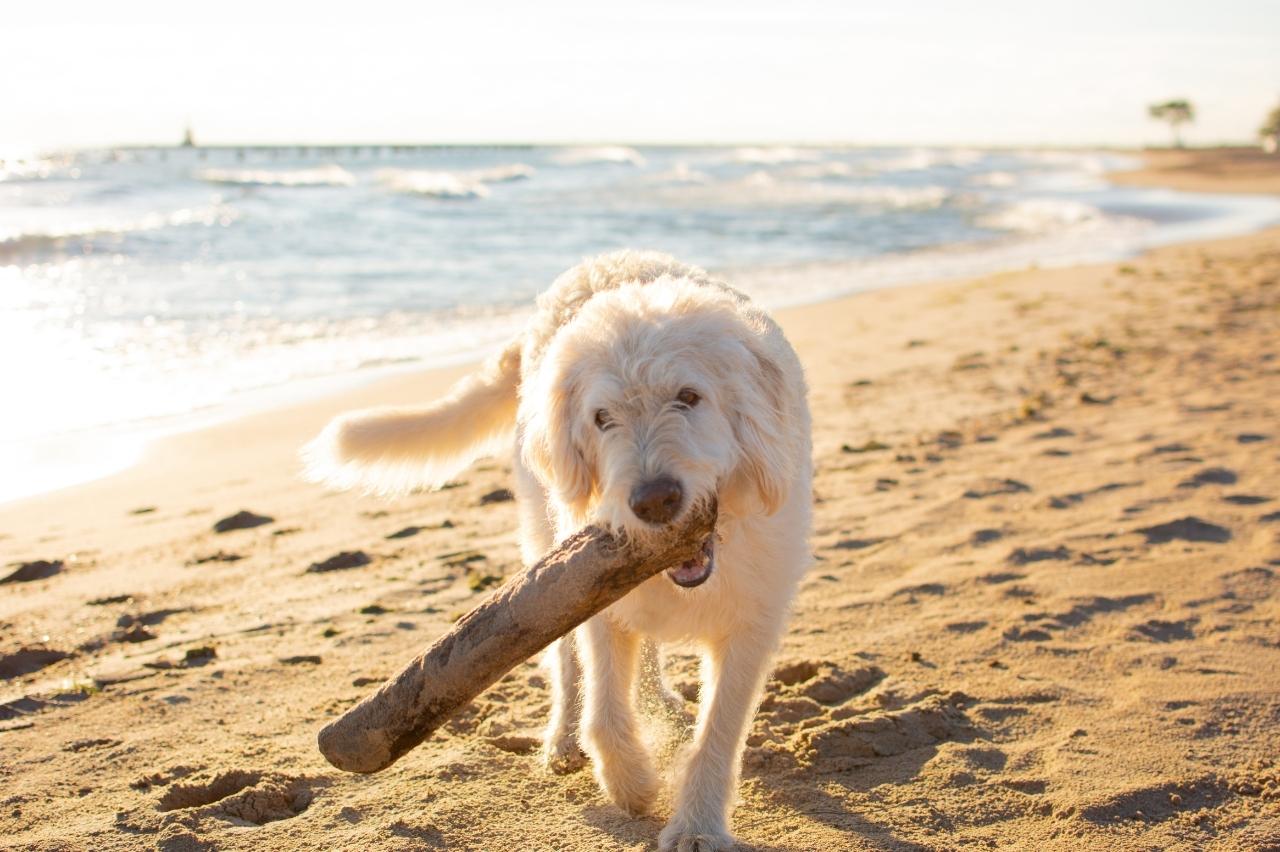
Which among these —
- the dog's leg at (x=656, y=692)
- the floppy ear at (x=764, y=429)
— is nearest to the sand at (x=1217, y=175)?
the dog's leg at (x=656, y=692)

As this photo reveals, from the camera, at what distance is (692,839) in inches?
130

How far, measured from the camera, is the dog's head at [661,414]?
119 inches

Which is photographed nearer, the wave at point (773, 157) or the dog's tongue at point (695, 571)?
the dog's tongue at point (695, 571)

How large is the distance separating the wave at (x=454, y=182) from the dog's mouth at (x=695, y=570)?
33513mm

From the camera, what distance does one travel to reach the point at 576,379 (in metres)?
3.30

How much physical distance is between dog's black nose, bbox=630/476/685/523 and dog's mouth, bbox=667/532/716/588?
0.32 metres

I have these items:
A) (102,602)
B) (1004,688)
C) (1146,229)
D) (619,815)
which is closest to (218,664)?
(102,602)

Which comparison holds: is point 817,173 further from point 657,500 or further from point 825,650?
point 657,500

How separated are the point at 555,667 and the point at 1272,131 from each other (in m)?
Answer: 82.6

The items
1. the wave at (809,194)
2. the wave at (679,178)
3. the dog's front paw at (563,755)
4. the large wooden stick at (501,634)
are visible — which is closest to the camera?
the large wooden stick at (501,634)

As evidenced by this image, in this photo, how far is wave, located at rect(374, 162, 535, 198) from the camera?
3716cm

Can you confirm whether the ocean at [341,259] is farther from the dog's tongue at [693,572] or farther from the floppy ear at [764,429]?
the floppy ear at [764,429]

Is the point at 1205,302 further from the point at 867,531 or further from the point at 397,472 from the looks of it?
the point at 397,472

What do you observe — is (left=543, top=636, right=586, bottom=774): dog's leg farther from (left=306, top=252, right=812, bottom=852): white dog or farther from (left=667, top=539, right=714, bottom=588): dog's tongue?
(left=667, top=539, right=714, bottom=588): dog's tongue
